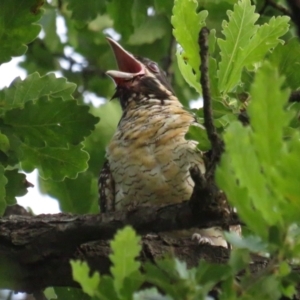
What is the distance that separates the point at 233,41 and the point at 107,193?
1.75 metres

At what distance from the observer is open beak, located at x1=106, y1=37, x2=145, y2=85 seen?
4824 millimetres

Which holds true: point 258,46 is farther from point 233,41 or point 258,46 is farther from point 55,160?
point 55,160

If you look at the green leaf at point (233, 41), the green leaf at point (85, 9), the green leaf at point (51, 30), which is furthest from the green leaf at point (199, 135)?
the green leaf at point (51, 30)

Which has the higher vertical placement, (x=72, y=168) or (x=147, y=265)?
(x=72, y=168)

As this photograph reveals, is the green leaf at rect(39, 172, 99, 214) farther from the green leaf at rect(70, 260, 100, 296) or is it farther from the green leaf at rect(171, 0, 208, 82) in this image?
the green leaf at rect(70, 260, 100, 296)

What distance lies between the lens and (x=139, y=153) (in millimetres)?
3893

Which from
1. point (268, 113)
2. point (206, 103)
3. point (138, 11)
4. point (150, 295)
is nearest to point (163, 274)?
point (150, 295)

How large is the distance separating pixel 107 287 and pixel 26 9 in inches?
65.0

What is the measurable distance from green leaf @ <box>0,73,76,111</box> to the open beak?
169 centimetres

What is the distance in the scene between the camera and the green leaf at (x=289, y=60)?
98.3 inches

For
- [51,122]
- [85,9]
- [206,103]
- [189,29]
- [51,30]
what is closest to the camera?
[206,103]

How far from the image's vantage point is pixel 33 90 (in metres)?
3.00

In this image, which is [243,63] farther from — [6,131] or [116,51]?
[116,51]

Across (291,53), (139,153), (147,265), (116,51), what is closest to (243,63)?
(291,53)
